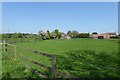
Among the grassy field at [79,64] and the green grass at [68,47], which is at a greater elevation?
the grassy field at [79,64]

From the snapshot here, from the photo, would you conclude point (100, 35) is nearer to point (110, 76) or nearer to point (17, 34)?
point (17, 34)

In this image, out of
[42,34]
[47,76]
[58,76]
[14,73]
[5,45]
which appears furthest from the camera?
[42,34]

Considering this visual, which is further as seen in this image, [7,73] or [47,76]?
[7,73]

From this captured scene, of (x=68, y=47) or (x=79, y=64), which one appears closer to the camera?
(x=79, y=64)

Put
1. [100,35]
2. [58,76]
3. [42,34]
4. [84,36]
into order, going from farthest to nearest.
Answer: [100,35], [84,36], [42,34], [58,76]

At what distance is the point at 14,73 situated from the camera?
29.8 ft

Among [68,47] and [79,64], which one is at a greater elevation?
[79,64]

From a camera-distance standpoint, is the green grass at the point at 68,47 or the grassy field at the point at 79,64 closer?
the grassy field at the point at 79,64

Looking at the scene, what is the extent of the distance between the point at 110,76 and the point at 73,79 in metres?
3.36

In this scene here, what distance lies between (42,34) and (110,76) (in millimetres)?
115616

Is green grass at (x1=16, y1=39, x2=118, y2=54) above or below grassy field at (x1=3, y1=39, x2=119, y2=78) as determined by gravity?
below

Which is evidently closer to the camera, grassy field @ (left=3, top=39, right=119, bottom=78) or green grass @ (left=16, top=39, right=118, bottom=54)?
grassy field @ (left=3, top=39, right=119, bottom=78)

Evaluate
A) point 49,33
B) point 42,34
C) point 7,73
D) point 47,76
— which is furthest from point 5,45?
point 49,33

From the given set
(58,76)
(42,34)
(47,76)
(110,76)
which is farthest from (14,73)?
(42,34)
